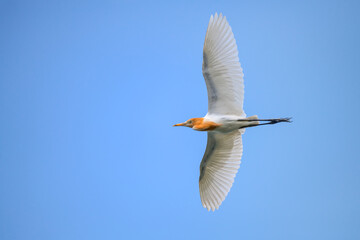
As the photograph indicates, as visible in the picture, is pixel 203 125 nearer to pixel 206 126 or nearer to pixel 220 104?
pixel 206 126

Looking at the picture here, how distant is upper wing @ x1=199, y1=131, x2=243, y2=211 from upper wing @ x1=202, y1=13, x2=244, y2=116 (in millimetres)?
782

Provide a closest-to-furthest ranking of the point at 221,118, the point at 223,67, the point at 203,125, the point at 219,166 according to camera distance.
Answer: the point at 223,67
the point at 221,118
the point at 203,125
the point at 219,166

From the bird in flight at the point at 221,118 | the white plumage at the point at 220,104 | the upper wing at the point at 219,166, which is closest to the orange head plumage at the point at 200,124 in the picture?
the bird in flight at the point at 221,118

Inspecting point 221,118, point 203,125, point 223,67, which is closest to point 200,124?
point 203,125

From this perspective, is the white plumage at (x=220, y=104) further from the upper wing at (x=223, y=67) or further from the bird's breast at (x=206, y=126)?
the bird's breast at (x=206, y=126)

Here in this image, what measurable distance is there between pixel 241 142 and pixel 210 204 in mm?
1416

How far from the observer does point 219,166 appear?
8.60 metres

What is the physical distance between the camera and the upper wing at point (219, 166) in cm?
840

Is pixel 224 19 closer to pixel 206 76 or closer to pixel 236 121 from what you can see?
pixel 206 76

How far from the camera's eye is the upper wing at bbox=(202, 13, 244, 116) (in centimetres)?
738

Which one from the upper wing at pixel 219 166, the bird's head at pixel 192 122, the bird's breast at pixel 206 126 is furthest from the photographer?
the upper wing at pixel 219 166

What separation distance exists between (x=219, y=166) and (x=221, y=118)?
1.22m

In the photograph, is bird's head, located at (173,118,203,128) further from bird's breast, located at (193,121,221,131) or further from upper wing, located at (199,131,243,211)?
upper wing, located at (199,131,243,211)

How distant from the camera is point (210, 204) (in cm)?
850
